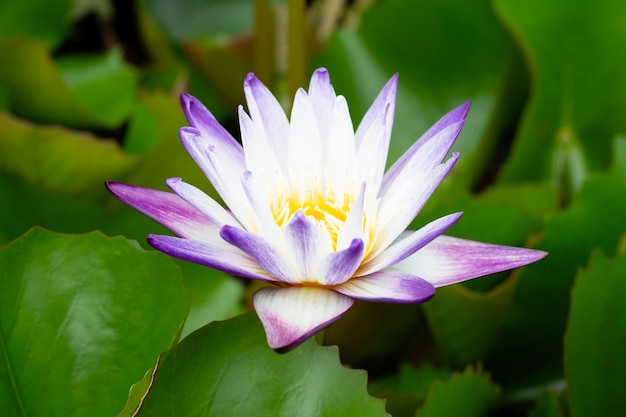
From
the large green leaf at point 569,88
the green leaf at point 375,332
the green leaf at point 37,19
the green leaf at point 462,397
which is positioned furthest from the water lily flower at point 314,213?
the green leaf at point 37,19

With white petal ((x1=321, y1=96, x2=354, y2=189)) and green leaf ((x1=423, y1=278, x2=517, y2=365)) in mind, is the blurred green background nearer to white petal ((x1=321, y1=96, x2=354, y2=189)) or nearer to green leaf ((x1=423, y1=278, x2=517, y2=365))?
green leaf ((x1=423, y1=278, x2=517, y2=365))

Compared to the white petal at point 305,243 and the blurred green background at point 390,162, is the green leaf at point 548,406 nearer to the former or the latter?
the blurred green background at point 390,162

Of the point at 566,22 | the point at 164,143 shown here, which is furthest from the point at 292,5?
the point at 566,22

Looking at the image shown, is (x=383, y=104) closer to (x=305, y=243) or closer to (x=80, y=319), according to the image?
(x=305, y=243)

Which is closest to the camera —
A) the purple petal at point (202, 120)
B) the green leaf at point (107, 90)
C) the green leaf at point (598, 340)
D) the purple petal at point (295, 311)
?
the purple petal at point (295, 311)

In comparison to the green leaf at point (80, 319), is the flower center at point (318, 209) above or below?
above

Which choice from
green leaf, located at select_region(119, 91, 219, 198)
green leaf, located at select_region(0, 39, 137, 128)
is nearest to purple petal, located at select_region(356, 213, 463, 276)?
green leaf, located at select_region(119, 91, 219, 198)

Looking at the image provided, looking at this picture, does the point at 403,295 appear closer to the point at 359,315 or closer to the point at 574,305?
the point at 574,305
